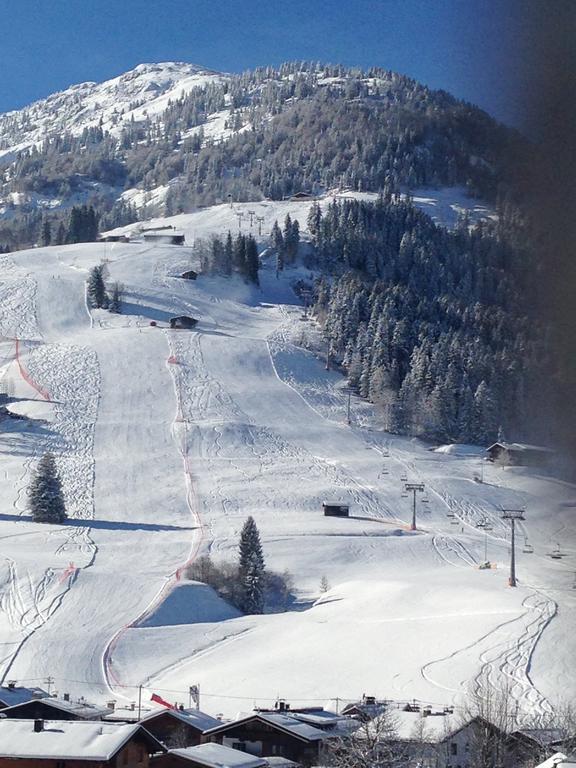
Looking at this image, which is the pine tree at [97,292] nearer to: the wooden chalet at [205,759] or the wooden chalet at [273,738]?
the wooden chalet at [273,738]

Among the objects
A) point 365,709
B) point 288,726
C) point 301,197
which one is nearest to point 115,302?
point 301,197

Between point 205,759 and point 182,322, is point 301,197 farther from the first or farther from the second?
point 205,759

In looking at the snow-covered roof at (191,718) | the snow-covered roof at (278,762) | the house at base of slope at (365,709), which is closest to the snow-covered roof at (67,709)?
the snow-covered roof at (191,718)

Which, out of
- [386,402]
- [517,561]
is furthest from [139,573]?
[386,402]

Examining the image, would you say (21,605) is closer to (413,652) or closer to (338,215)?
(413,652)

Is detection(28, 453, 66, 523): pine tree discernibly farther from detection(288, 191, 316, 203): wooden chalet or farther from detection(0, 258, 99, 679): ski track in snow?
detection(288, 191, 316, 203): wooden chalet

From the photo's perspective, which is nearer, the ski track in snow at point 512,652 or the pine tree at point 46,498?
the ski track in snow at point 512,652
